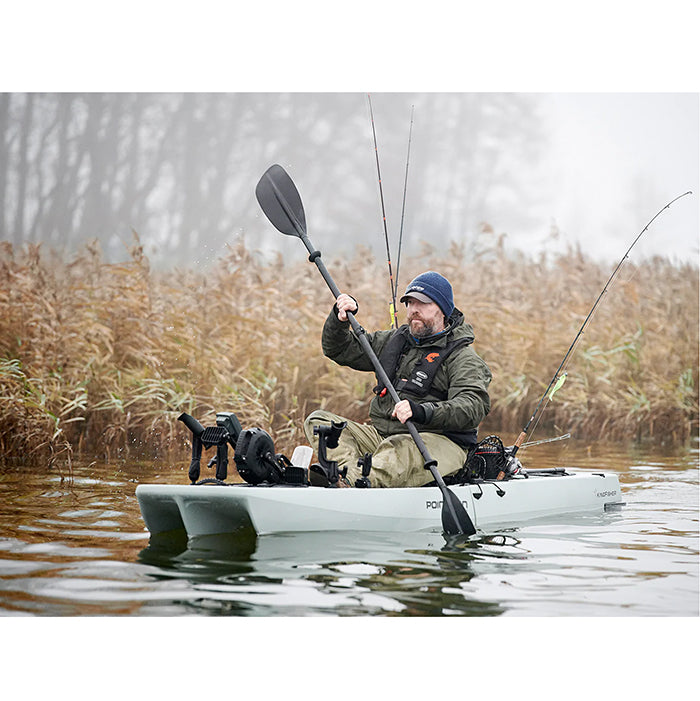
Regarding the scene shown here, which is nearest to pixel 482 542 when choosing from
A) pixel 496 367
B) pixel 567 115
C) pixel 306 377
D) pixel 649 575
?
pixel 649 575

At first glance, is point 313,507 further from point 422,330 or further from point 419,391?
point 422,330

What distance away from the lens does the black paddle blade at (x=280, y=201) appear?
554 cm

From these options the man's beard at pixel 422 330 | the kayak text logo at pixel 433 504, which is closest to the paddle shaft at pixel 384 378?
the kayak text logo at pixel 433 504

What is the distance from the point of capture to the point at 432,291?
17.3 ft

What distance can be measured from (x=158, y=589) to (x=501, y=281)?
8609 millimetres

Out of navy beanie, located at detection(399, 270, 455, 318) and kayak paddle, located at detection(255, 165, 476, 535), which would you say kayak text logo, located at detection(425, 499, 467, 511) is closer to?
kayak paddle, located at detection(255, 165, 476, 535)

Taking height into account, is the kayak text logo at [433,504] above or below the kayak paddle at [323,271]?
below

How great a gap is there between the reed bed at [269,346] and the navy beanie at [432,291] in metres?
2.78

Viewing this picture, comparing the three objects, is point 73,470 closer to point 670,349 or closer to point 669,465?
point 669,465

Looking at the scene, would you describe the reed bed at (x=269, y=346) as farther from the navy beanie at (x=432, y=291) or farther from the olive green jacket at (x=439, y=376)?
the navy beanie at (x=432, y=291)

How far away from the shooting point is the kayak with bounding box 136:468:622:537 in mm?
4277

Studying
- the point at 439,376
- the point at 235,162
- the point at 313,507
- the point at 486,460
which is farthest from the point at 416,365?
the point at 235,162

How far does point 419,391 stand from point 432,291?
55 centimetres

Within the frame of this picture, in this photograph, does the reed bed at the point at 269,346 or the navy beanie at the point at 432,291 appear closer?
the navy beanie at the point at 432,291
